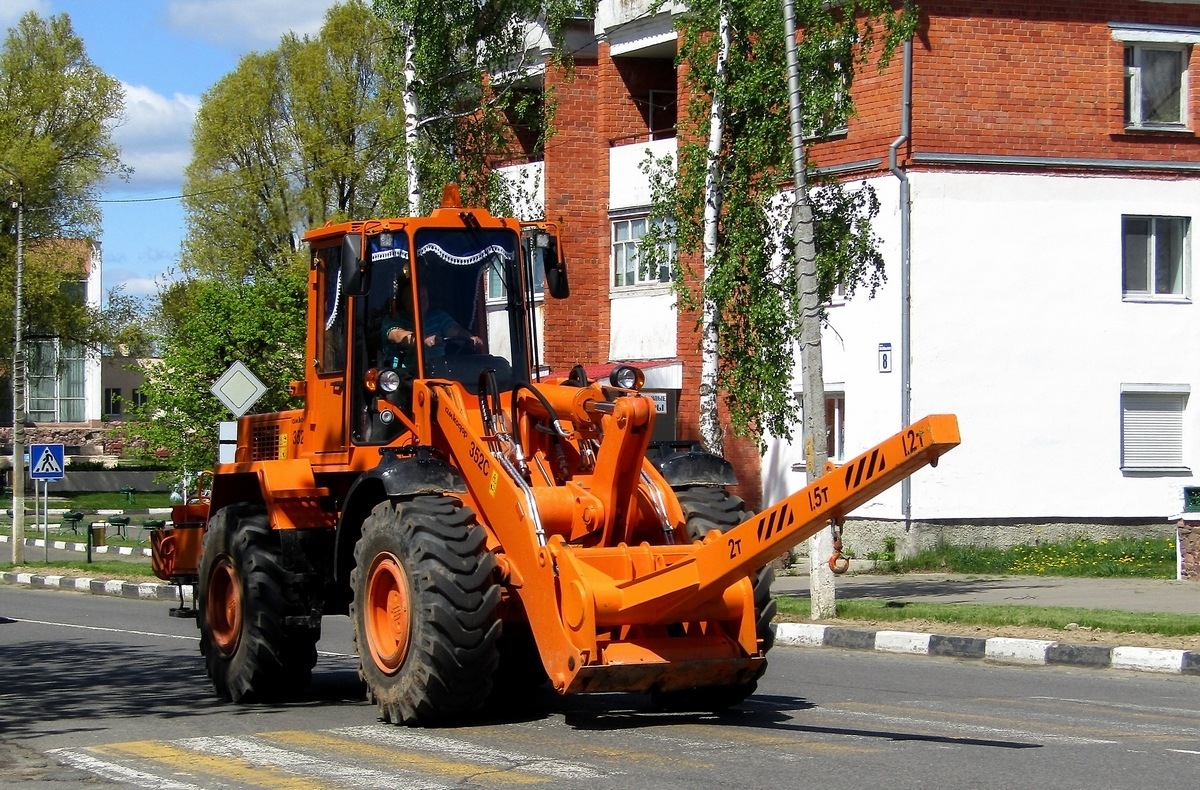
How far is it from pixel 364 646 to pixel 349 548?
99 cm

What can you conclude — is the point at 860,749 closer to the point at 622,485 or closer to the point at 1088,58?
the point at 622,485

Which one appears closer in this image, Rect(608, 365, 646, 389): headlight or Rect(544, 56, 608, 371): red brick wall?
Rect(608, 365, 646, 389): headlight

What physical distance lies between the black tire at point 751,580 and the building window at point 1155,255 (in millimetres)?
19579

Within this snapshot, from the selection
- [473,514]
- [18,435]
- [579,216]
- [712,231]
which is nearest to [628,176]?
[579,216]

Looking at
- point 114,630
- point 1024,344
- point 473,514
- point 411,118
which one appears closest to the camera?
point 473,514

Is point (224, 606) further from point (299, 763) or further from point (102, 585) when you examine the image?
point (102, 585)

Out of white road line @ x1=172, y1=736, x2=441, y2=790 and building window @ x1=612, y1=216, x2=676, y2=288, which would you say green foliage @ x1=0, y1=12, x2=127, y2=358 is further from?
white road line @ x1=172, y1=736, x2=441, y2=790

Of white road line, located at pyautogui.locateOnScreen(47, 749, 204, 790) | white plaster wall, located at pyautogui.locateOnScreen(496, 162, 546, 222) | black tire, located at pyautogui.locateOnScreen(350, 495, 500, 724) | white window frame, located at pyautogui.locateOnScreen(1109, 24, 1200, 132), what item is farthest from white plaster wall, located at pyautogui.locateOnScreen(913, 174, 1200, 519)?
white road line, located at pyautogui.locateOnScreen(47, 749, 204, 790)

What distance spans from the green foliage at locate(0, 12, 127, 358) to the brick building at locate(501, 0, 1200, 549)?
31.2 m

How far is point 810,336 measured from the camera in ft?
60.7

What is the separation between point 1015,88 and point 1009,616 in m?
13.1

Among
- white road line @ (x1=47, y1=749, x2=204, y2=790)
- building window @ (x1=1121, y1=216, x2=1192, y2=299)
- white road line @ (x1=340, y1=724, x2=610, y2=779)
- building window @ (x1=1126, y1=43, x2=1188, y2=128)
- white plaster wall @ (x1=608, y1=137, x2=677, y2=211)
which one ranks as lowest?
white road line @ (x1=47, y1=749, x2=204, y2=790)

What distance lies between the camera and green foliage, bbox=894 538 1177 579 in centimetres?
2439

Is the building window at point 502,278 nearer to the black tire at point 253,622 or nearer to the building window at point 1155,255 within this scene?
the black tire at point 253,622
